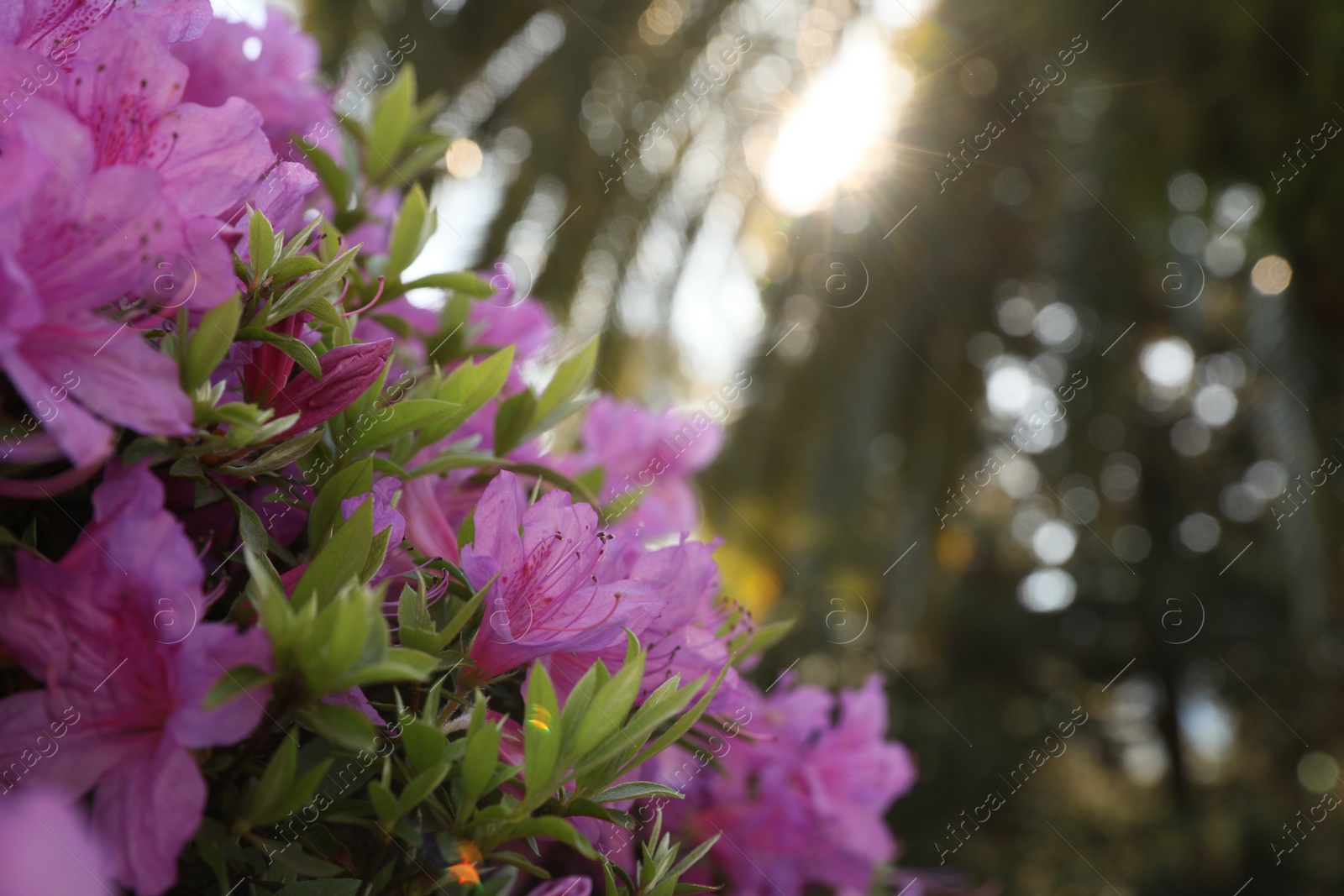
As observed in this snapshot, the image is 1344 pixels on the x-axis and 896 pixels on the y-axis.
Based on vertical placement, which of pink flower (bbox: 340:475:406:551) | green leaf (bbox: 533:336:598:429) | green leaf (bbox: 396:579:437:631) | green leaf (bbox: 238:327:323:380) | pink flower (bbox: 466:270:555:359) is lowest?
green leaf (bbox: 396:579:437:631)

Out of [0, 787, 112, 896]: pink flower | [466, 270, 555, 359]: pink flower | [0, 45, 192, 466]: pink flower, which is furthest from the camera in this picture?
[466, 270, 555, 359]: pink flower

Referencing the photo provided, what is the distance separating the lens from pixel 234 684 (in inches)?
18.8

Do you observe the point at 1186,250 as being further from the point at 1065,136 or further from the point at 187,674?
the point at 187,674

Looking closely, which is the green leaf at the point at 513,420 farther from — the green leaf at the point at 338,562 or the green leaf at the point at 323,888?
the green leaf at the point at 323,888

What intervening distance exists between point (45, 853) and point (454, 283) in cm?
58

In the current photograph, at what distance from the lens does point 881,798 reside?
1112mm

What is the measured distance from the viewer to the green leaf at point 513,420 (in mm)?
800

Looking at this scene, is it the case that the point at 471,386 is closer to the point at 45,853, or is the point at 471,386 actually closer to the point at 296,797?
the point at 296,797

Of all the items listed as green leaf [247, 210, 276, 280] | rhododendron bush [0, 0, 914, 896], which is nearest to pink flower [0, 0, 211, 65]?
rhododendron bush [0, 0, 914, 896]

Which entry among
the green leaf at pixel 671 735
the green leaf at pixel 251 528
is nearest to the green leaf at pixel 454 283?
the green leaf at pixel 251 528

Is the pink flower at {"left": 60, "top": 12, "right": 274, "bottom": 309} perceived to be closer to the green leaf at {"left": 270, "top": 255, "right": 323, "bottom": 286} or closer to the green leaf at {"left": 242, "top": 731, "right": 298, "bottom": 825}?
the green leaf at {"left": 270, "top": 255, "right": 323, "bottom": 286}

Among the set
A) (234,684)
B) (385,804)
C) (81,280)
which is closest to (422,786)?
(385,804)

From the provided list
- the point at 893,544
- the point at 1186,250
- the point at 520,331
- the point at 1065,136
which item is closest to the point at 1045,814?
the point at 893,544

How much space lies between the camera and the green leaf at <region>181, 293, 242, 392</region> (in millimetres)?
535
